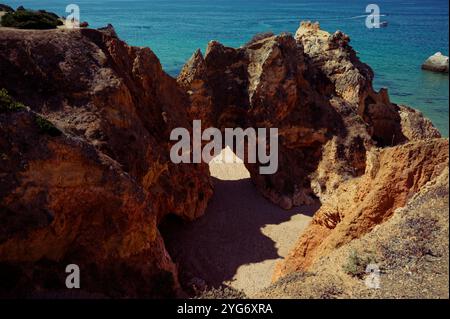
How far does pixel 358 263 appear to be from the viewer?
31.9ft

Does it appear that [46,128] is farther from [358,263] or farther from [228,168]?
[228,168]

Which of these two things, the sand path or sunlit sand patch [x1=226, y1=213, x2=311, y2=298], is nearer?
sunlit sand patch [x1=226, y1=213, x2=311, y2=298]

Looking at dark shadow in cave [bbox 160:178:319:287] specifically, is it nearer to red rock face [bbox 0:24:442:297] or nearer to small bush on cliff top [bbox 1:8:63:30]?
red rock face [bbox 0:24:442:297]

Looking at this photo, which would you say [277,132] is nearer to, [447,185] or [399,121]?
[399,121]

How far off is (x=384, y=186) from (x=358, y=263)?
3.38 m

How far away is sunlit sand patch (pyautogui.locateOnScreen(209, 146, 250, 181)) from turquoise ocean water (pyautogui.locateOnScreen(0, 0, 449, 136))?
2149 centimetres

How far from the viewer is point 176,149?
23.2 metres

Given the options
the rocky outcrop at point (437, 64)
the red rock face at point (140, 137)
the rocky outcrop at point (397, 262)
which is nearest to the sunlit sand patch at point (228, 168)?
the red rock face at point (140, 137)

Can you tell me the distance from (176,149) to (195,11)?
12423cm

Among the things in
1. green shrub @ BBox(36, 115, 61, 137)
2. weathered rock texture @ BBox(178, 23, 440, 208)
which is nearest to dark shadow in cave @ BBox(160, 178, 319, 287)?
weathered rock texture @ BBox(178, 23, 440, 208)

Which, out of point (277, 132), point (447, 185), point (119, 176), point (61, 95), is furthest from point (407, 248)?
point (277, 132)

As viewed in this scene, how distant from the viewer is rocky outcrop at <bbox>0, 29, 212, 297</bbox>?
13211mm

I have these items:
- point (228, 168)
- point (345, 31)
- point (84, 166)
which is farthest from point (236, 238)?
point (345, 31)

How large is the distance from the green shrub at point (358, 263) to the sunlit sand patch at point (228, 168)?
20274 millimetres
